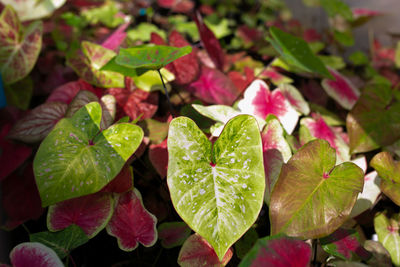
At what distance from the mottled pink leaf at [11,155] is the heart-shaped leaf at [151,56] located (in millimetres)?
443

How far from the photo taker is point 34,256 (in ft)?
2.01

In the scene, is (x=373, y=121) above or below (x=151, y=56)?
below

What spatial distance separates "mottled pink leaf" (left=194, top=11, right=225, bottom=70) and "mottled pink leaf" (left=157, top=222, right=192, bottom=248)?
2.06 ft

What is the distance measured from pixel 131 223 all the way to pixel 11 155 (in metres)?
0.47

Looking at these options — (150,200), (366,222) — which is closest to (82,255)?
(150,200)

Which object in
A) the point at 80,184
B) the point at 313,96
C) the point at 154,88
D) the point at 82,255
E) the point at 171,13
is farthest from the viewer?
the point at 171,13

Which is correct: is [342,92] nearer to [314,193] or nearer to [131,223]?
[314,193]

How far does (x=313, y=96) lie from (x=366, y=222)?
574 mm

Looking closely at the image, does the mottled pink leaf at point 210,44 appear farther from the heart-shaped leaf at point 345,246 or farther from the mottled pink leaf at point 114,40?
the heart-shaped leaf at point 345,246

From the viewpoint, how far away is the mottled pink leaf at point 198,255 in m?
0.64

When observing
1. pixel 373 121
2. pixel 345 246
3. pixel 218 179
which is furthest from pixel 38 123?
pixel 373 121

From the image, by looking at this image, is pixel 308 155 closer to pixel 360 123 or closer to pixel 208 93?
pixel 360 123

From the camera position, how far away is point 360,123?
0.91 meters

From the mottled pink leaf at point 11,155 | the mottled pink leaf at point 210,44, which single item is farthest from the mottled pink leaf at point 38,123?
the mottled pink leaf at point 210,44
